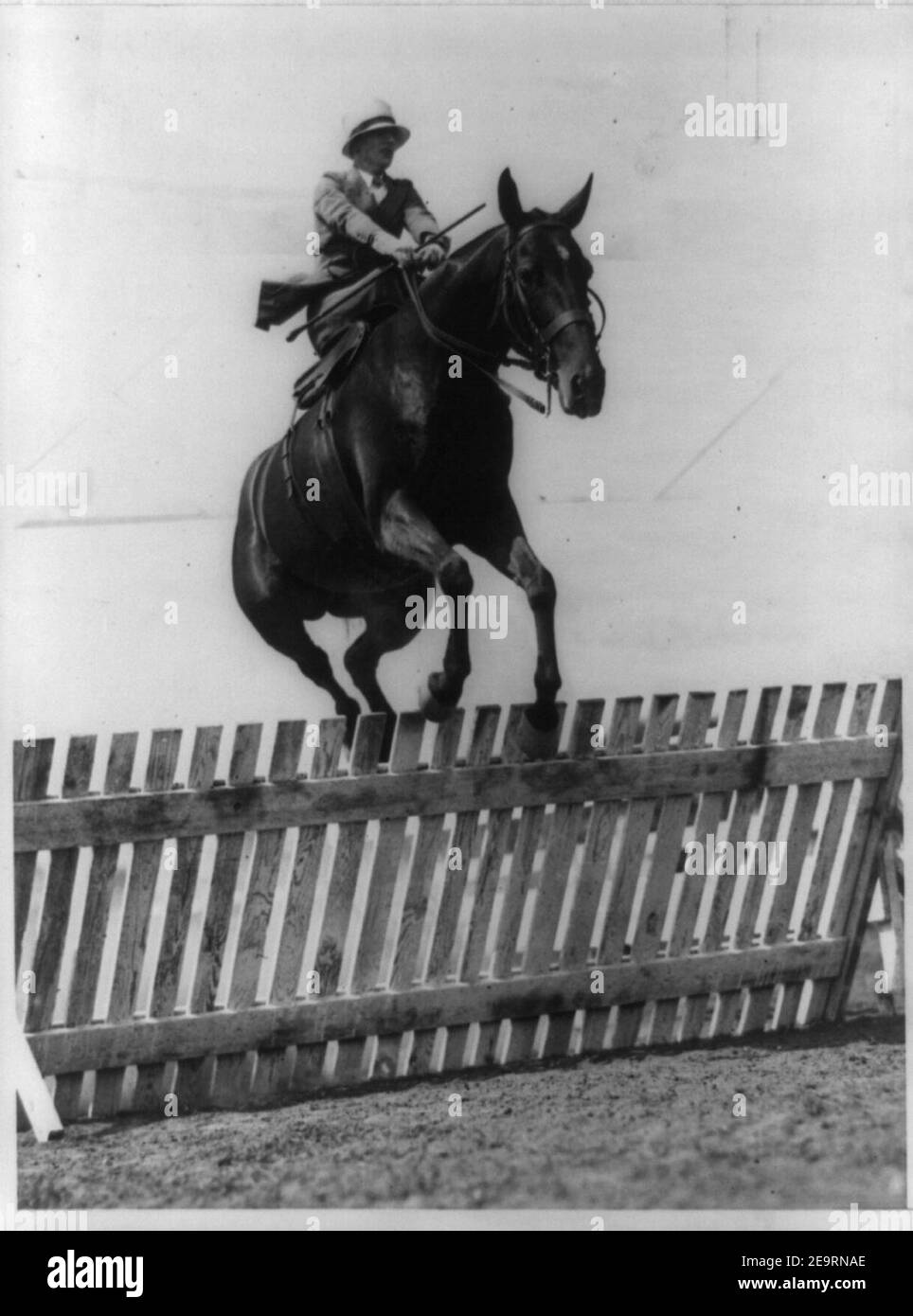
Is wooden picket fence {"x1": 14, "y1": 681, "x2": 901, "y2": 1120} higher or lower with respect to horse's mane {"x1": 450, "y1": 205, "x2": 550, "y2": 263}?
lower

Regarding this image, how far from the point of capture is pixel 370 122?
5.35 meters

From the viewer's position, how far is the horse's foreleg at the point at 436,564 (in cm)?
520

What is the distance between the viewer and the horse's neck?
5.20 metres

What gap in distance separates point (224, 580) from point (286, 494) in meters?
0.34

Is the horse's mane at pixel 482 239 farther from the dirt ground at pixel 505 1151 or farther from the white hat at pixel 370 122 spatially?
the dirt ground at pixel 505 1151

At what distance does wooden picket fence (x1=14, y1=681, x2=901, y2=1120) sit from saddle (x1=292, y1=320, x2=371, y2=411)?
106cm

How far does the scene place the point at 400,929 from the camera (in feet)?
17.2

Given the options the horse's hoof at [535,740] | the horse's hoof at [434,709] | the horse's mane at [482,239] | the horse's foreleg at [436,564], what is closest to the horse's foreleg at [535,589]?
the horse's hoof at [535,740]

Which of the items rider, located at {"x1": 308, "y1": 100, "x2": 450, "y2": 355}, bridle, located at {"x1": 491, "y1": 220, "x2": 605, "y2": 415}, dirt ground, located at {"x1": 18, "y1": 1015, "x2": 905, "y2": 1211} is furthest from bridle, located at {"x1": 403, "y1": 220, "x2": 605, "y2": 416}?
dirt ground, located at {"x1": 18, "y1": 1015, "x2": 905, "y2": 1211}

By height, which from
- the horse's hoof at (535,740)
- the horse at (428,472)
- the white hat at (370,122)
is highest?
the white hat at (370,122)

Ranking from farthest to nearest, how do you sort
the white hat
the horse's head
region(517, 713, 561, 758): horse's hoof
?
the white hat < region(517, 713, 561, 758): horse's hoof < the horse's head

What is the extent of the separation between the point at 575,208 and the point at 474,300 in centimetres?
44

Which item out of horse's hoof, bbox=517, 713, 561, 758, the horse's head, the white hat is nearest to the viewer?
the horse's head

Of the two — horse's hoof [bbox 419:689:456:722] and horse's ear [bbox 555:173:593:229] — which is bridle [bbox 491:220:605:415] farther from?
horse's hoof [bbox 419:689:456:722]
